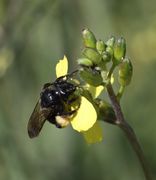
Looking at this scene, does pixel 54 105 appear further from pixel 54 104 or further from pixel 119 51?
pixel 119 51

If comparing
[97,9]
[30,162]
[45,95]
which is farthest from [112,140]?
[45,95]

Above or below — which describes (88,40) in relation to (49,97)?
above

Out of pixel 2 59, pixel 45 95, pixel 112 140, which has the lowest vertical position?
pixel 112 140

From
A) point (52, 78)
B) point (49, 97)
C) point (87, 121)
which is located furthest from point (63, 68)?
point (52, 78)

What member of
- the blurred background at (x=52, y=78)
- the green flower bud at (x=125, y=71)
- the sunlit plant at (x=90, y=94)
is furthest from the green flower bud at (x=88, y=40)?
the blurred background at (x=52, y=78)

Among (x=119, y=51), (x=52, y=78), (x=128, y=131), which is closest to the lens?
(x=128, y=131)

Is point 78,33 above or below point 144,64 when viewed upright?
above

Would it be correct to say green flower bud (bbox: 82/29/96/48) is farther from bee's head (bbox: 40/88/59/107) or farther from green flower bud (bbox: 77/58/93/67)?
bee's head (bbox: 40/88/59/107)

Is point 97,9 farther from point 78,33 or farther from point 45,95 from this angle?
point 45,95
